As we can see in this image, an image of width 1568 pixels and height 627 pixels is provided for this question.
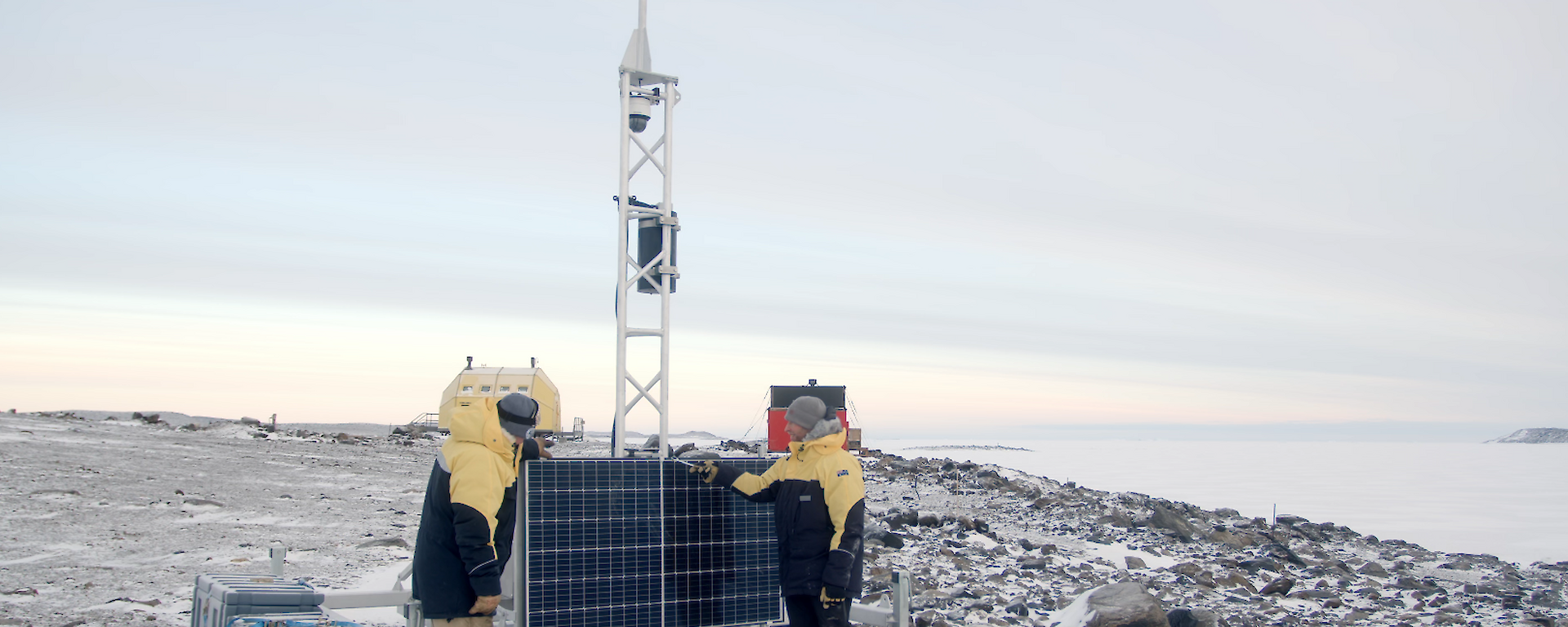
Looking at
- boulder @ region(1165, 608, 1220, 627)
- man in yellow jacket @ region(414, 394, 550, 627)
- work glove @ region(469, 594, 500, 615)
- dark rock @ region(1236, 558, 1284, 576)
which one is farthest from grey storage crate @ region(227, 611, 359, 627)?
dark rock @ region(1236, 558, 1284, 576)

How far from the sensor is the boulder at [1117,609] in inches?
361

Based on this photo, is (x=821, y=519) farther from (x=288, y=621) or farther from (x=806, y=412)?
(x=288, y=621)

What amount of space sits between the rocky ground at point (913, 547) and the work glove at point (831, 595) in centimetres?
413

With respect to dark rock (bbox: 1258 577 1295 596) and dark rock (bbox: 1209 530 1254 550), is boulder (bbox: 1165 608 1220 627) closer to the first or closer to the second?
dark rock (bbox: 1258 577 1295 596)

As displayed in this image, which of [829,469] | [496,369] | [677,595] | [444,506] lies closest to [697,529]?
[677,595]

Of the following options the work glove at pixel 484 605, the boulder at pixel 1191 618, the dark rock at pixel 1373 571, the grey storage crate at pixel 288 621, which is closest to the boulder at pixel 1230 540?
the dark rock at pixel 1373 571

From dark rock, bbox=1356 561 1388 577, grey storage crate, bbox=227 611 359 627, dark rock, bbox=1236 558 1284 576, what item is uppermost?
grey storage crate, bbox=227 611 359 627

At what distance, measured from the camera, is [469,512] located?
201 inches

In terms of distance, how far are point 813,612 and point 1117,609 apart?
451 cm

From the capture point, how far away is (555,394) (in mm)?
38469

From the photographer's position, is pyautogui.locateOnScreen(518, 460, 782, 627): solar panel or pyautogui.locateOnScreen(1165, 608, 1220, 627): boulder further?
pyautogui.locateOnScreen(1165, 608, 1220, 627): boulder

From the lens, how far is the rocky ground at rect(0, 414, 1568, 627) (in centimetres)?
1060

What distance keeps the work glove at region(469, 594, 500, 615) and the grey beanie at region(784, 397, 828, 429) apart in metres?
2.14

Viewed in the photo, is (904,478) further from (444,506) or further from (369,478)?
(444,506)
